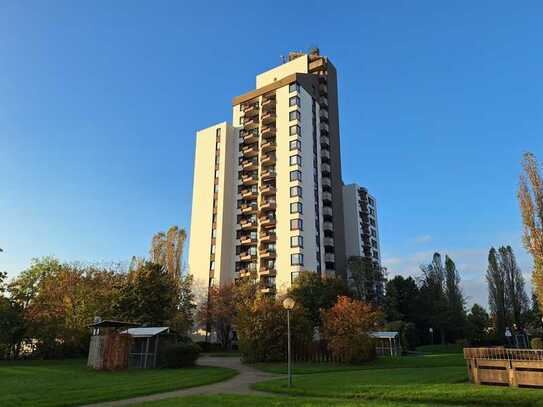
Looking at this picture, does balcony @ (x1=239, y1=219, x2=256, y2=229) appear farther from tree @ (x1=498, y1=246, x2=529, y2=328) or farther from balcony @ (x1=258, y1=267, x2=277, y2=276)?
tree @ (x1=498, y1=246, x2=529, y2=328)

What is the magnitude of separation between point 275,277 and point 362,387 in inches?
2159

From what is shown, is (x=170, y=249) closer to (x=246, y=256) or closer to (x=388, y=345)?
(x=246, y=256)

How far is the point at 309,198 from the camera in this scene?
7456 cm

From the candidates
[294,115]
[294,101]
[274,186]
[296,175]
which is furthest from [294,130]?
[274,186]

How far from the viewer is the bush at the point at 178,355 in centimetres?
2828

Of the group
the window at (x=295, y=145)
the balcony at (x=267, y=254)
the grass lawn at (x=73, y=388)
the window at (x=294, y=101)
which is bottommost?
the grass lawn at (x=73, y=388)

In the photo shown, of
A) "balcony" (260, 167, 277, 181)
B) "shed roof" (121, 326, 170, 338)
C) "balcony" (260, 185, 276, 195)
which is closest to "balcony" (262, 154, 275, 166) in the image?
"balcony" (260, 167, 277, 181)

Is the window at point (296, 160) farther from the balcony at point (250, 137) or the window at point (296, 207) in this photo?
the balcony at point (250, 137)

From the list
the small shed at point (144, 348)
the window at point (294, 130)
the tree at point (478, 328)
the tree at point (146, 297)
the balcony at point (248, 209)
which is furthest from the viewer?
the balcony at point (248, 209)

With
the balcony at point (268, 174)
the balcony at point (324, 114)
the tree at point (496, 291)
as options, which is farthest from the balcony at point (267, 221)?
the tree at point (496, 291)

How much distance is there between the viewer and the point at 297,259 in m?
68.1

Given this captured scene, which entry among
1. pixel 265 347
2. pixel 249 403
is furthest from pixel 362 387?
pixel 265 347

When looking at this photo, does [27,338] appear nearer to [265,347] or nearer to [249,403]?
[265,347]

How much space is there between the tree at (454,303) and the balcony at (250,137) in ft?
140
